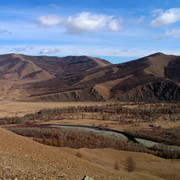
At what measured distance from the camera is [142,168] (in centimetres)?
2516

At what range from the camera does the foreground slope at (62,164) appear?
14008mm

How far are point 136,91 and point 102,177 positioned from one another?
312ft

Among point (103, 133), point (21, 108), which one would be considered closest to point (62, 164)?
point (103, 133)

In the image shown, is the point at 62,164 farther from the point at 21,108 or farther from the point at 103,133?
the point at 21,108

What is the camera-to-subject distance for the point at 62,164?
1861cm

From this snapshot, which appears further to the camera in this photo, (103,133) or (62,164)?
(103,133)

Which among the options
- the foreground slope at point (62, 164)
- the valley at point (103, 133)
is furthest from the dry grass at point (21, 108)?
the foreground slope at point (62, 164)

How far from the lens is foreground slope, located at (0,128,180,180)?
14.0m

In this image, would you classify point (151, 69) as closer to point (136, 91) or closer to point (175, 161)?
point (136, 91)

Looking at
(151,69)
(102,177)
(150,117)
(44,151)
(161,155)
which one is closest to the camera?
(102,177)

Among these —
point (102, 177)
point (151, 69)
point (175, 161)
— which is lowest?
point (175, 161)

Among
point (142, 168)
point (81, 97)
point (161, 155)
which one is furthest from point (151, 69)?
point (142, 168)

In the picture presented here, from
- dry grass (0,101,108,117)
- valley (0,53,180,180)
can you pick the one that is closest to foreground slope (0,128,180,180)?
valley (0,53,180,180)

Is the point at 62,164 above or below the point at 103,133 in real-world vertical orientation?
above
